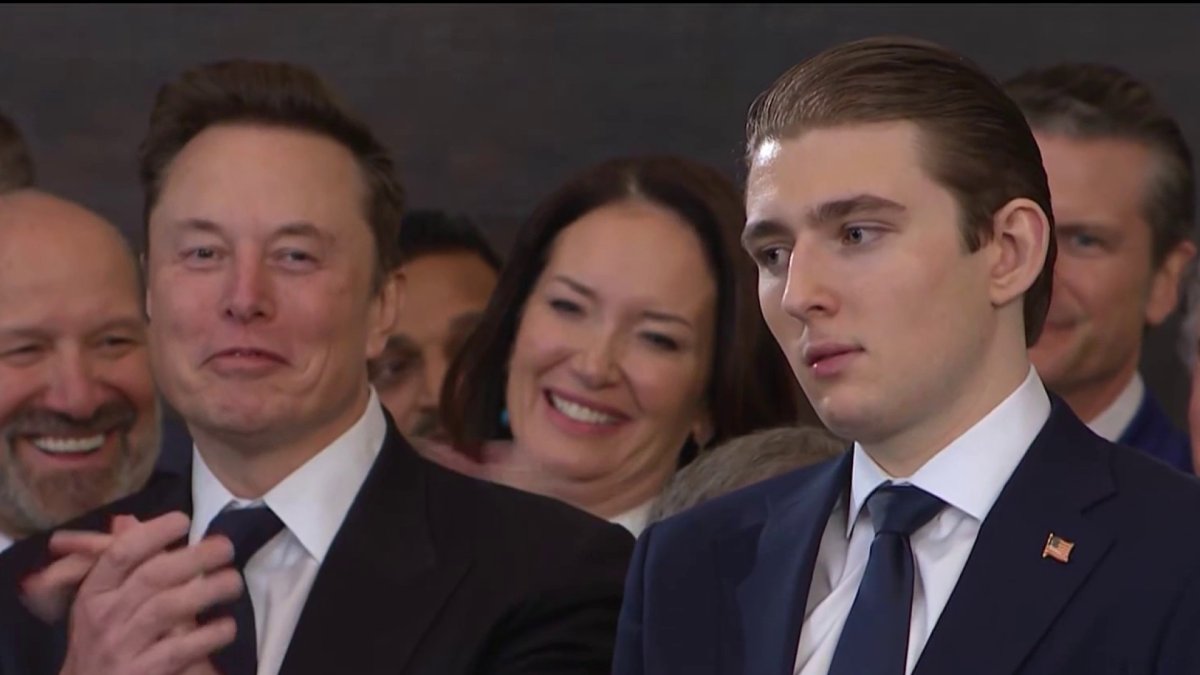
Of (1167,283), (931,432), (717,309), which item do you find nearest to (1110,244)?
(1167,283)

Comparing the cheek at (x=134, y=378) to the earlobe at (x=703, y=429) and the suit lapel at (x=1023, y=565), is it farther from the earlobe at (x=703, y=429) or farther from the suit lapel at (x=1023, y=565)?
the suit lapel at (x=1023, y=565)

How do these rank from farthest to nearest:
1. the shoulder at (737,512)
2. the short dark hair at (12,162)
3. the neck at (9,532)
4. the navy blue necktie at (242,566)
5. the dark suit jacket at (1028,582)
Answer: the short dark hair at (12,162) < the neck at (9,532) < the navy blue necktie at (242,566) < the shoulder at (737,512) < the dark suit jacket at (1028,582)

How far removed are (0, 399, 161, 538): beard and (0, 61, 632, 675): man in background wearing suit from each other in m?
0.57

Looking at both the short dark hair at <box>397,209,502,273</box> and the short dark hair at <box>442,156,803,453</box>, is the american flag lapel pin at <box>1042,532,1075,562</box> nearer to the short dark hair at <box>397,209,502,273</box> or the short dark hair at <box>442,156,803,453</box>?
the short dark hair at <box>442,156,803,453</box>

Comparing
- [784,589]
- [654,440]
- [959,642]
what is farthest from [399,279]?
[959,642]

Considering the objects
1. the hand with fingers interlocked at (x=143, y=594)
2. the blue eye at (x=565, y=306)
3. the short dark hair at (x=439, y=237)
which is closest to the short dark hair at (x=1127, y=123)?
the blue eye at (x=565, y=306)

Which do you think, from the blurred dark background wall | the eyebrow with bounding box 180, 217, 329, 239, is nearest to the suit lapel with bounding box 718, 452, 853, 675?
the eyebrow with bounding box 180, 217, 329, 239

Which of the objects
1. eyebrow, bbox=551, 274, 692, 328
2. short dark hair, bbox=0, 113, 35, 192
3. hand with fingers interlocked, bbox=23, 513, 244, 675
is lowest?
hand with fingers interlocked, bbox=23, 513, 244, 675

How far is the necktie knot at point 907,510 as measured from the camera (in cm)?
233

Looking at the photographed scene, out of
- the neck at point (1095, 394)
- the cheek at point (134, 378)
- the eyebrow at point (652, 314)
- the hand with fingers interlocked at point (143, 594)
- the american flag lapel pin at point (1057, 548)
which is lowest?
the hand with fingers interlocked at point (143, 594)

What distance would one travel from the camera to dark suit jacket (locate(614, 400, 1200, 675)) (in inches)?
85.7

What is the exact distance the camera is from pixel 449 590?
279 cm

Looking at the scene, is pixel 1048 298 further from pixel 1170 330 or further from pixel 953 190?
pixel 1170 330

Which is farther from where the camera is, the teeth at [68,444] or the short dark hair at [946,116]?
the teeth at [68,444]
